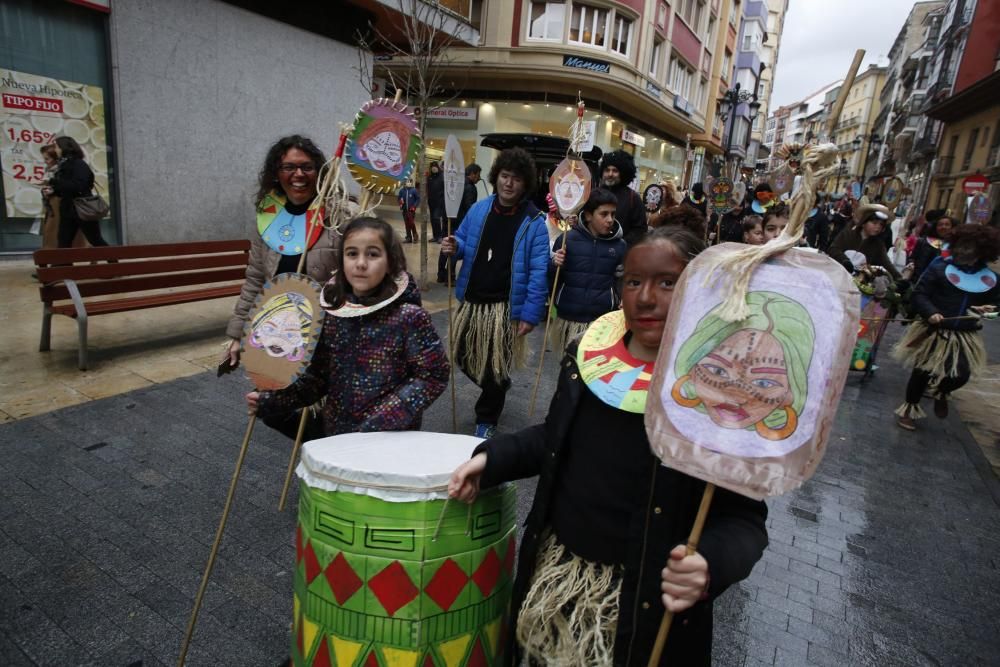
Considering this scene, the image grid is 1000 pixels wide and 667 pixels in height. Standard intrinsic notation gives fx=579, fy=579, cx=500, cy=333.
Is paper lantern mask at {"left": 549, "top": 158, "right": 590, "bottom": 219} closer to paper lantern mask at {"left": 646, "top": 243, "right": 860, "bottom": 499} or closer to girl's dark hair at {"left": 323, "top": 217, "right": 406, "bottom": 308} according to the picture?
girl's dark hair at {"left": 323, "top": 217, "right": 406, "bottom": 308}

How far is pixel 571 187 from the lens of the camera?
5090 millimetres

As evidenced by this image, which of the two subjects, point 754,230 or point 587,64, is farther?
point 587,64

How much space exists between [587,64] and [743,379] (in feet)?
68.0

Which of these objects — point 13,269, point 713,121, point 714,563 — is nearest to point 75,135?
point 13,269

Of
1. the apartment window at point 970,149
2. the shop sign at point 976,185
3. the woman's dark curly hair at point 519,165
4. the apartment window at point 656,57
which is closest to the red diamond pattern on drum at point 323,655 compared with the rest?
the woman's dark curly hair at point 519,165

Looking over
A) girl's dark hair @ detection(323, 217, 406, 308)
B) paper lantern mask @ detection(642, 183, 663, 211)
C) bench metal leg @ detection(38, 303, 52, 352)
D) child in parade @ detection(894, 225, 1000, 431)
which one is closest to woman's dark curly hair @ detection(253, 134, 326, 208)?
girl's dark hair @ detection(323, 217, 406, 308)

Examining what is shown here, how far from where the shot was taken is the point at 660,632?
1244mm

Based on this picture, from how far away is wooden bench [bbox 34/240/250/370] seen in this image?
489 centimetres

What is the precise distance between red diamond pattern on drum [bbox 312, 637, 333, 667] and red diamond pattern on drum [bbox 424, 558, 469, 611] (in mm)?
343

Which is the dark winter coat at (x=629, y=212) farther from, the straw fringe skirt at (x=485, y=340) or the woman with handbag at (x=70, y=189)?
the woman with handbag at (x=70, y=189)

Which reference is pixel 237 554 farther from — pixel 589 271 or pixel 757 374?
pixel 589 271

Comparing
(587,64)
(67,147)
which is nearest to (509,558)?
(67,147)

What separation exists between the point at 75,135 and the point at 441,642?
9422 millimetres

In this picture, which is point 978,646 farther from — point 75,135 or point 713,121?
point 713,121
